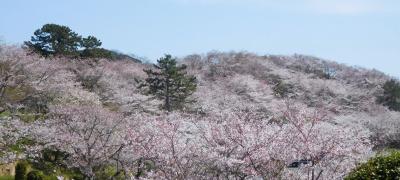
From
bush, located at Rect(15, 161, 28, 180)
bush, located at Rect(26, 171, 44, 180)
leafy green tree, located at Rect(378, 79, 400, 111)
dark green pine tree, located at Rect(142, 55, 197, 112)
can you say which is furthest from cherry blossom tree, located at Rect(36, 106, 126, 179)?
leafy green tree, located at Rect(378, 79, 400, 111)

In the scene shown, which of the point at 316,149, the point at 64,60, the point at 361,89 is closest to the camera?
the point at 316,149

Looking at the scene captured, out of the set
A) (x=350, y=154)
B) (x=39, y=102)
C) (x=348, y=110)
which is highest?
Result: (x=350, y=154)

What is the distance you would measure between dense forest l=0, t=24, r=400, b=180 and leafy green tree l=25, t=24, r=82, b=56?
0.07 meters

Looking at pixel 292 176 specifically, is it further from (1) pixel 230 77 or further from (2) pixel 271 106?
(1) pixel 230 77

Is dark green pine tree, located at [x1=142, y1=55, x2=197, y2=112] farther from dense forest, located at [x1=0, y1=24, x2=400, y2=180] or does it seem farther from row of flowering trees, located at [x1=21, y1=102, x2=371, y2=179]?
row of flowering trees, located at [x1=21, y1=102, x2=371, y2=179]

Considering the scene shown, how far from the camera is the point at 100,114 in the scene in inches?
942

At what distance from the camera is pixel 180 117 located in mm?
28688

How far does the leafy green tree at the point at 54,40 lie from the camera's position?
36.7m

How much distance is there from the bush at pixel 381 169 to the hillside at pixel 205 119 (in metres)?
4.02

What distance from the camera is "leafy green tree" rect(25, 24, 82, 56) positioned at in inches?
1443

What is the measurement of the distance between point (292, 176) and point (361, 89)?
4340cm

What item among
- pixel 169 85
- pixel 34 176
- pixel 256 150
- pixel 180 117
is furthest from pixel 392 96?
pixel 256 150

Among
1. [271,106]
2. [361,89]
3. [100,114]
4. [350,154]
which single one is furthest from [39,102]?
[361,89]

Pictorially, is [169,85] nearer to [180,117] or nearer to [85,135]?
[180,117]
